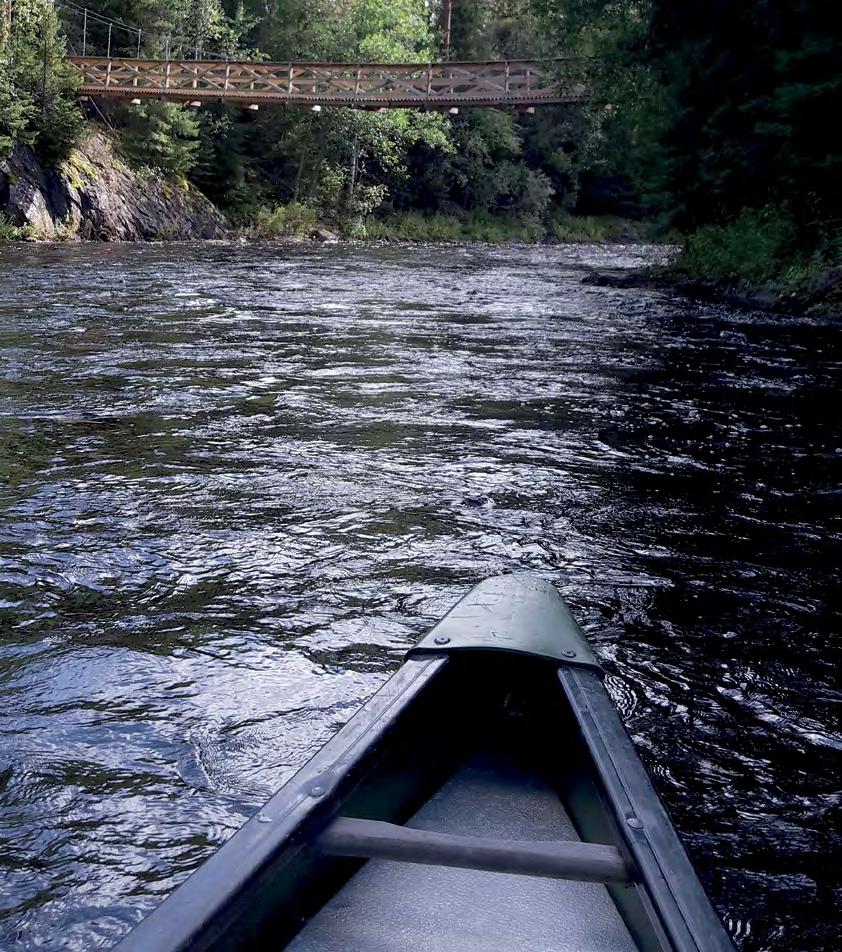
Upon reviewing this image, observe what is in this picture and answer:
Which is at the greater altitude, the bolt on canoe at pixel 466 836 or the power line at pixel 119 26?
the power line at pixel 119 26

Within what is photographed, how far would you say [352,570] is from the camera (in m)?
3.32

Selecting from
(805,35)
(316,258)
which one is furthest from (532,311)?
(316,258)

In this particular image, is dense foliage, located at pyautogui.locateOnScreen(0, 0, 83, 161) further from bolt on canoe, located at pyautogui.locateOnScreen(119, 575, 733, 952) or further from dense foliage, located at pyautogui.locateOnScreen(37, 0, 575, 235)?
bolt on canoe, located at pyautogui.locateOnScreen(119, 575, 733, 952)

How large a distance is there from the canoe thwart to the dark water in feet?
1.97

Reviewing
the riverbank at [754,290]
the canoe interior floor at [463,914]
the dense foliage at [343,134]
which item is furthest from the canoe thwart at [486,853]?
the dense foliage at [343,134]

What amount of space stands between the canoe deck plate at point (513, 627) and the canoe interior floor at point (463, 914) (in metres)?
0.37

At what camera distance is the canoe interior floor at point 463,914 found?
137cm

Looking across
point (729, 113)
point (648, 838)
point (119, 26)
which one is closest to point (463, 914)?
point (648, 838)

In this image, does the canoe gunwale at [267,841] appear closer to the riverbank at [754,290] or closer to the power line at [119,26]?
the riverbank at [754,290]

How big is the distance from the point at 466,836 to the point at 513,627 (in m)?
0.66

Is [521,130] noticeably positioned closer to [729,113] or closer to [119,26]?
[119,26]

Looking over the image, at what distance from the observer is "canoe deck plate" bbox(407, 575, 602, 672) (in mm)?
1922

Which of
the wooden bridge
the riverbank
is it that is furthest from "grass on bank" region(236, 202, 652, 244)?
the riverbank

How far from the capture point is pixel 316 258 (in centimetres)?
2022
